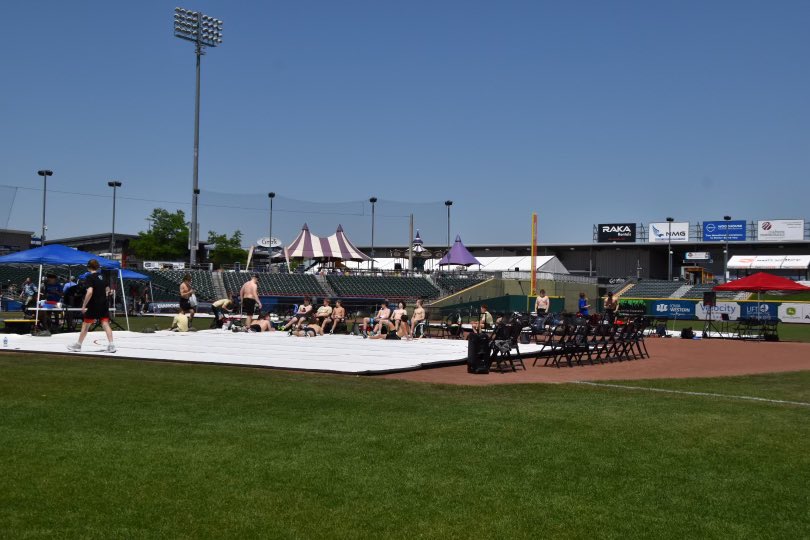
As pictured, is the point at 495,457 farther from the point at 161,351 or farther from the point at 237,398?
the point at 161,351

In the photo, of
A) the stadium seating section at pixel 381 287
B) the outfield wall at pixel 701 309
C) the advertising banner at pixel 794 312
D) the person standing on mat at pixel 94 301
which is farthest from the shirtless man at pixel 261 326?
the advertising banner at pixel 794 312

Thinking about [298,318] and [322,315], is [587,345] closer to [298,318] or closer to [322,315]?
[322,315]

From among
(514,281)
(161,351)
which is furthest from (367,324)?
(514,281)

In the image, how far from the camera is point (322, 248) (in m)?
55.8

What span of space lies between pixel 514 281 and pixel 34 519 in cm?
4539

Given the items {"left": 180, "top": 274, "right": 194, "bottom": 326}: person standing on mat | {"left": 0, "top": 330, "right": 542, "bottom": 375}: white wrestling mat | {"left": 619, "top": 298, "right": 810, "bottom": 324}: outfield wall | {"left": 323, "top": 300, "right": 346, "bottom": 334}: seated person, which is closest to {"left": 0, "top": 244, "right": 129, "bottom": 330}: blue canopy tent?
{"left": 180, "top": 274, "right": 194, "bottom": 326}: person standing on mat

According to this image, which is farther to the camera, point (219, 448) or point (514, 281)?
point (514, 281)

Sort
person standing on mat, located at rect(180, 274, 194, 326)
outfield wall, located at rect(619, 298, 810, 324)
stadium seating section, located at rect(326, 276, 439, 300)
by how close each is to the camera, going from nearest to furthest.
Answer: person standing on mat, located at rect(180, 274, 194, 326) → outfield wall, located at rect(619, 298, 810, 324) → stadium seating section, located at rect(326, 276, 439, 300)

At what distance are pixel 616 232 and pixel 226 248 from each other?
126 ft

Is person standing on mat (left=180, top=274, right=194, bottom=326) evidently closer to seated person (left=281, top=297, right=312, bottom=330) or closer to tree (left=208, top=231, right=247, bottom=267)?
seated person (left=281, top=297, right=312, bottom=330)

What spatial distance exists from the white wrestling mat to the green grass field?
3.38 meters

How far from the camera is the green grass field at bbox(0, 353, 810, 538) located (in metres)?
4.84

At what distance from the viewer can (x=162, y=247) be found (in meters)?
69.9

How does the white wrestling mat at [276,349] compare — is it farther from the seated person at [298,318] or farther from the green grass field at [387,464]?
the green grass field at [387,464]
